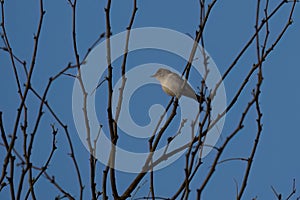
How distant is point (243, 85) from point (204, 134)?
24 cm

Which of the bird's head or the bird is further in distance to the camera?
the bird's head

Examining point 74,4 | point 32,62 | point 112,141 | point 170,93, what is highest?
point 170,93

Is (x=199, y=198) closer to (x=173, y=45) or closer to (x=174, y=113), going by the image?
(x=174, y=113)

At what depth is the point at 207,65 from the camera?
2.23 meters

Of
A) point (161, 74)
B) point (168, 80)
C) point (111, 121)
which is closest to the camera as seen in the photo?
point (111, 121)

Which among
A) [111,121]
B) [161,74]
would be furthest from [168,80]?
[111,121]

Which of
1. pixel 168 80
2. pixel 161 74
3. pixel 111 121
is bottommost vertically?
pixel 111 121

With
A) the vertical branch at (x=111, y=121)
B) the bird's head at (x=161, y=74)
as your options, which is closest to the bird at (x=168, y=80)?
the bird's head at (x=161, y=74)

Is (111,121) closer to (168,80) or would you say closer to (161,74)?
(168,80)

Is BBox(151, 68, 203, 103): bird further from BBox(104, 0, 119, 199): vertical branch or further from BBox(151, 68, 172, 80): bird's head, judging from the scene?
BBox(104, 0, 119, 199): vertical branch

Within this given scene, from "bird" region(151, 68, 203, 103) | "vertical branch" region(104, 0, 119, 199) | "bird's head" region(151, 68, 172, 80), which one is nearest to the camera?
"vertical branch" region(104, 0, 119, 199)

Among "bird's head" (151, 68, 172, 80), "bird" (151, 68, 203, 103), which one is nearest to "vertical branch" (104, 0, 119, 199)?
"bird" (151, 68, 203, 103)

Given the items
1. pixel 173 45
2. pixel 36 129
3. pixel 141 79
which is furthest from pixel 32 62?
pixel 141 79

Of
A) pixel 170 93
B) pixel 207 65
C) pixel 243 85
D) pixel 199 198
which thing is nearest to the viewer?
pixel 199 198
